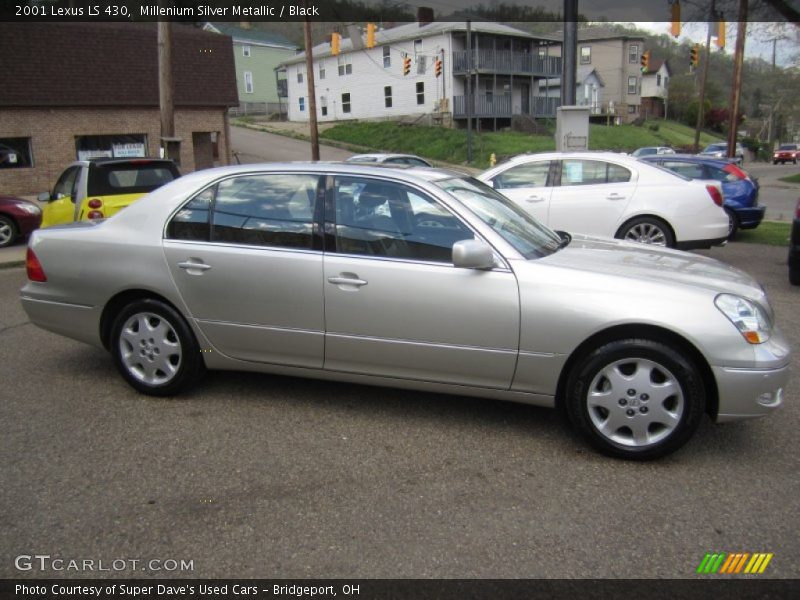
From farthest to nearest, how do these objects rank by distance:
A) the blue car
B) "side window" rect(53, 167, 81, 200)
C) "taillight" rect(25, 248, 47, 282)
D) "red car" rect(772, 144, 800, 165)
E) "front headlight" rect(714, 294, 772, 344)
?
"red car" rect(772, 144, 800, 165) < the blue car < "side window" rect(53, 167, 81, 200) < "taillight" rect(25, 248, 47, 282) < "front headlight" rect(714, 294, 772, 344)

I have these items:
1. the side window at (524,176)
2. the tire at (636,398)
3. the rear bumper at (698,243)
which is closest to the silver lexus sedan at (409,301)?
the tire at (636,398)

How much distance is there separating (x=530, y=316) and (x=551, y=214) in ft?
18.6

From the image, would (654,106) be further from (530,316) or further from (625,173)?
(530,316)

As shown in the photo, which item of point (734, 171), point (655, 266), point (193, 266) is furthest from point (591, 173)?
point (193, 266)

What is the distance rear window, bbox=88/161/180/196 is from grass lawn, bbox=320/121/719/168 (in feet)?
83.1

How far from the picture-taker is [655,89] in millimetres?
76000

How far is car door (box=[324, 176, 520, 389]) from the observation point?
3988 mm

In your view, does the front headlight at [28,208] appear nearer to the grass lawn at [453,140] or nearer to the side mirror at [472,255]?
the side mirror at [472,255]

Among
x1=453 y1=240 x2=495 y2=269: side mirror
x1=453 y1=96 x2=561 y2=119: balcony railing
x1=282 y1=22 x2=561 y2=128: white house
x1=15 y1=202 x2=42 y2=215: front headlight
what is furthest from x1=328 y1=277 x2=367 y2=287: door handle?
x1=453 y1=96 x2=561 y2=119: balcony railing

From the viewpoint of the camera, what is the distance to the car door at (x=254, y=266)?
14.2ft

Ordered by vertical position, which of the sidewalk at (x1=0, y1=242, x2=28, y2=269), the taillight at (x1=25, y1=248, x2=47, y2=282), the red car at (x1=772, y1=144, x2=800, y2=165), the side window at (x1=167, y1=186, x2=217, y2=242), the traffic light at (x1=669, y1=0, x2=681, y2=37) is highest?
the traffic light at (x1=669, y1=0, x2=681, y2=37)

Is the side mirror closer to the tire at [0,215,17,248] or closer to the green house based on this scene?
the tire at [0,215,17,248]
